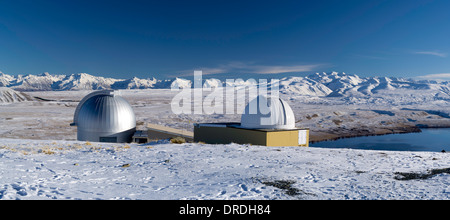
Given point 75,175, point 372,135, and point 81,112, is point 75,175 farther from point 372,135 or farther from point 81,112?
point 372,135

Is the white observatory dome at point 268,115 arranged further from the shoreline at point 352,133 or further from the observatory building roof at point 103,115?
the shoreline at point 352,133

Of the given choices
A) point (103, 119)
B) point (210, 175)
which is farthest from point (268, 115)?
point (103, 119)

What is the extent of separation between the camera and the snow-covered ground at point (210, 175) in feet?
21.1

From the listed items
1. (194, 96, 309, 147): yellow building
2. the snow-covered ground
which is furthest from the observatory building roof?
the snow-covered ground

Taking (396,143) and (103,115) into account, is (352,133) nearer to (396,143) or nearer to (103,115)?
(396,143)

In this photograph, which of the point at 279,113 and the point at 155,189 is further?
the point at 279,113

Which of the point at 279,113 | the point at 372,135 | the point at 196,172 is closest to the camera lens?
the point at 196,172

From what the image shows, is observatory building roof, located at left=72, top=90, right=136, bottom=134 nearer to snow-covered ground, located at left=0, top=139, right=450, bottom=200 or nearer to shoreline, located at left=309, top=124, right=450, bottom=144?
snow-covered ground, located at left=0, top=139, right=450, bottom=200

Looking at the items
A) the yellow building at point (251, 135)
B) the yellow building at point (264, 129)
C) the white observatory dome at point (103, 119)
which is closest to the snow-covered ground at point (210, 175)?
the yellow building at point (251, 135)

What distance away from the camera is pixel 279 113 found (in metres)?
20.8

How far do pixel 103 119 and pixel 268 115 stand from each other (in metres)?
13.1
